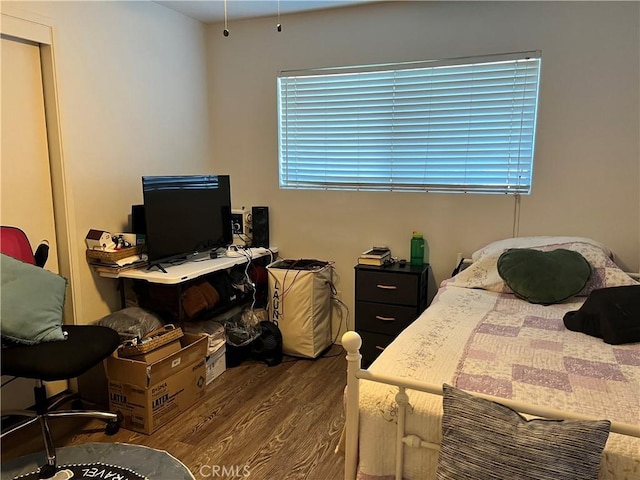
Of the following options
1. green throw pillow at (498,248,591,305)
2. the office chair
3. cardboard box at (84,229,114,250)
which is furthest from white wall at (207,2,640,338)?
the office chair

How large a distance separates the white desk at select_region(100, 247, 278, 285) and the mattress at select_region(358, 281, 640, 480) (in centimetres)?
134

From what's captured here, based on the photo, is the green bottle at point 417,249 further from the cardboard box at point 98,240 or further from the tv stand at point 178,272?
the cardboard box at point 98,240

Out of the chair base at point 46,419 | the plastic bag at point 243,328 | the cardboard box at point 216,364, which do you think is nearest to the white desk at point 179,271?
the plastic bag at point 243,328

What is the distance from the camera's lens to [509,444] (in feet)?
3.89

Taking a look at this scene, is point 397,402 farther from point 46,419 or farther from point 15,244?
point 15,244

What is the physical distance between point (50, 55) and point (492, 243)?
111 inches

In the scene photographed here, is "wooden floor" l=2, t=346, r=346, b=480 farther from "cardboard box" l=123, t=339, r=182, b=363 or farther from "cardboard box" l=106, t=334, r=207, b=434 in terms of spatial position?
"cardboard box" l=123, t=339, r=182, b=363

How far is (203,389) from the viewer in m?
2.81

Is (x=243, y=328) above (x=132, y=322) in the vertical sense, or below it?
below

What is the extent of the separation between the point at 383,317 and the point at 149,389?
150 cm

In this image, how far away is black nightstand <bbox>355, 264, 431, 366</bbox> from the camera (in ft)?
9.93

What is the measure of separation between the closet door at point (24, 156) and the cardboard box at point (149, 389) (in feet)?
1.90

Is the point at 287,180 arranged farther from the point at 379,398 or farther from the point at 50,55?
the point at 379,398

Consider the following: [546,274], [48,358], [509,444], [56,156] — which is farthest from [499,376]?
[56,156]
